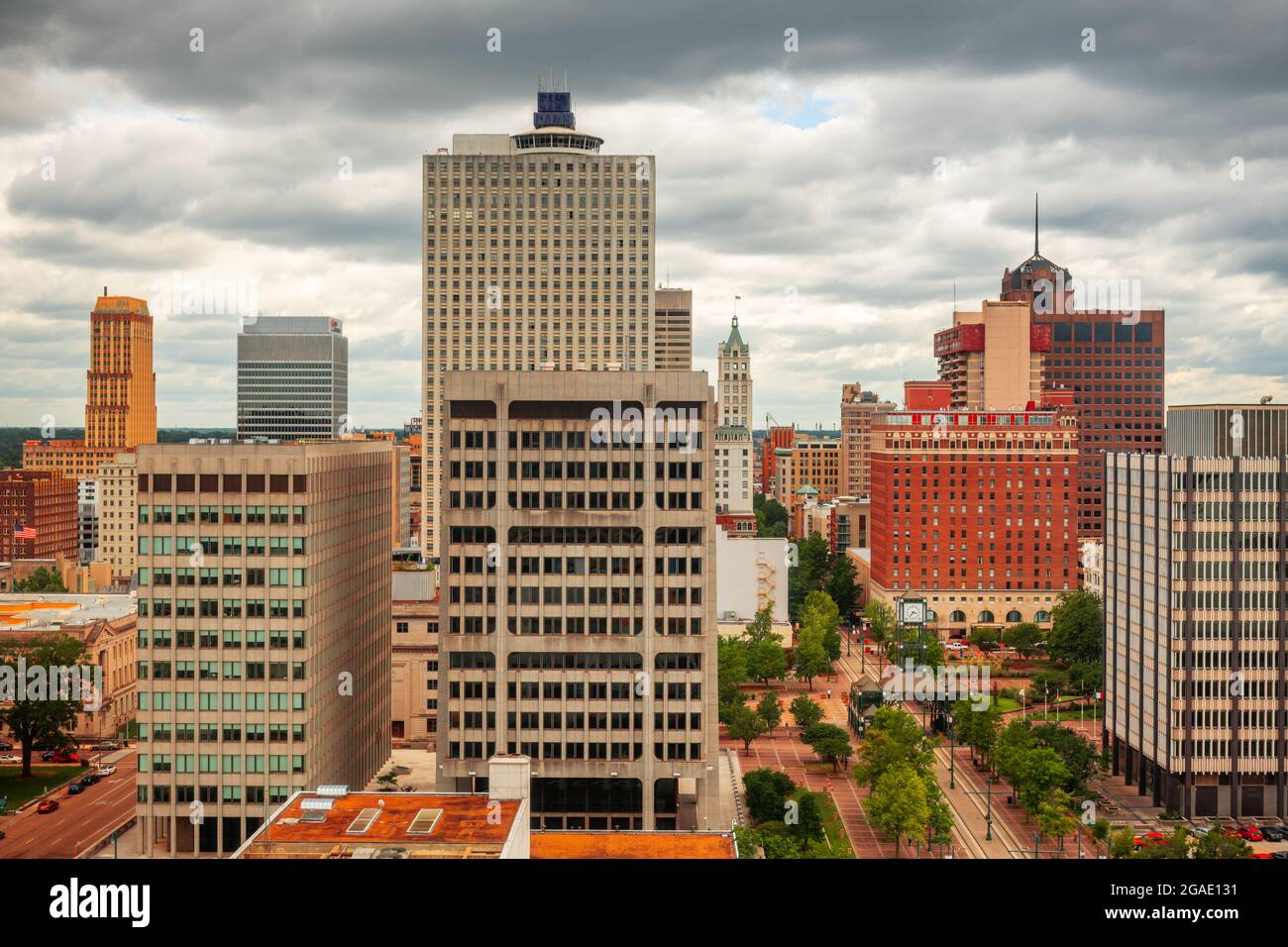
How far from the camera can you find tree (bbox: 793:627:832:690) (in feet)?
288

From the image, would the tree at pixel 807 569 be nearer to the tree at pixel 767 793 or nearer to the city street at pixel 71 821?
the tree at pixel 767 793

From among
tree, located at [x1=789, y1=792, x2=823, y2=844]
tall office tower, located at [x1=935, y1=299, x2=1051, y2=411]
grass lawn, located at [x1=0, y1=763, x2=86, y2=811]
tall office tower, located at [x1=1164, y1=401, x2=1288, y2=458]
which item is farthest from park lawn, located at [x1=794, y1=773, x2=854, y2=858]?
tall office tower, located at [x1=935, y1=299, x2=1051, y2=411]

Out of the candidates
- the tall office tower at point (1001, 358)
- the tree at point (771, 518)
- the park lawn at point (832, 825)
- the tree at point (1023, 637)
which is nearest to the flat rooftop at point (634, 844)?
the park lawn at point (832, 825)

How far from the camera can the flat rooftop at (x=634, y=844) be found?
32438 millimetres

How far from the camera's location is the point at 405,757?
62.8m

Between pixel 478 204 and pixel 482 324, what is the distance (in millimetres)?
9905

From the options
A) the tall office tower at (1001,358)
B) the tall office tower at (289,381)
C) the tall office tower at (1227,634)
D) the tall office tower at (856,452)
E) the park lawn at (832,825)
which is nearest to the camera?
the park lawn at (832,825)

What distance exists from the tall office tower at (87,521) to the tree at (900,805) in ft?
323

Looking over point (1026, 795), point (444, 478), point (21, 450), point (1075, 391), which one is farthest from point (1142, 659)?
point (21, 450)

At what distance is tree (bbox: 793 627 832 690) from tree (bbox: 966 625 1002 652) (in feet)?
60.0

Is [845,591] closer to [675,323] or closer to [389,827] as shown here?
[675,323]

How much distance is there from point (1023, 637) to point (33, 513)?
332ft

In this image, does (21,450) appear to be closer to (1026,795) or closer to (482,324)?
(482,324)
